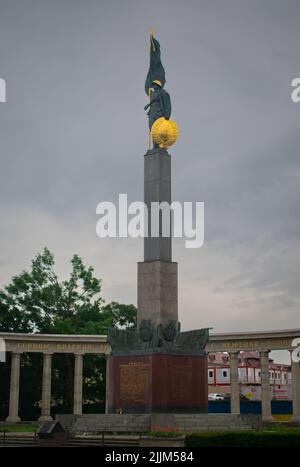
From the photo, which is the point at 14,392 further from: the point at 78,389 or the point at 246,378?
the point at 246,378

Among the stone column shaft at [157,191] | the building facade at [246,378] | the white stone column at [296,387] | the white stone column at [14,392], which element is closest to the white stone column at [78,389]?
the white stone column at [14,392]

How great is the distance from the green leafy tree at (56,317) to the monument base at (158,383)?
26.1 meters

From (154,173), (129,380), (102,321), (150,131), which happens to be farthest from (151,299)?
(102,321)

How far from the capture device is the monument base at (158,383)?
36.2m

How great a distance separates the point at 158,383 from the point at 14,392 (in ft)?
74.6

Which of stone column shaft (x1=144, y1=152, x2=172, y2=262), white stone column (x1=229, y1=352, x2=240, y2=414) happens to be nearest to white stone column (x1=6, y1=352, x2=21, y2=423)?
white stone column (x1=229, y1=352, x2=240, y2=414)

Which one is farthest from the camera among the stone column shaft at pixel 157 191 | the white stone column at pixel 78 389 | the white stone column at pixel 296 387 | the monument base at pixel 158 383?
the white stone column at pixel 78 389

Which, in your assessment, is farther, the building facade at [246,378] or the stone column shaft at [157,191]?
the building facade at [246,378]

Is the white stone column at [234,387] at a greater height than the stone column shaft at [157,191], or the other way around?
the stone column shaft at [157,191]

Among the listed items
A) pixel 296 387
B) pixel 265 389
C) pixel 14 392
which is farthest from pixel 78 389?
pixel 296 387

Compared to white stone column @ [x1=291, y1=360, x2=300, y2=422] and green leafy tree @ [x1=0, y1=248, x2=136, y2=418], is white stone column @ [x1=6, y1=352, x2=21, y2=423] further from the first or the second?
white stone column @ [x1=291, y1=360, x2=300, y2=422]

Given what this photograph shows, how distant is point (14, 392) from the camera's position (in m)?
Answer: 55.5

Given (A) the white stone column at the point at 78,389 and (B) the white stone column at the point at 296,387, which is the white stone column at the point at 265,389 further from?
(A) the white stone column at the point at 78,389
